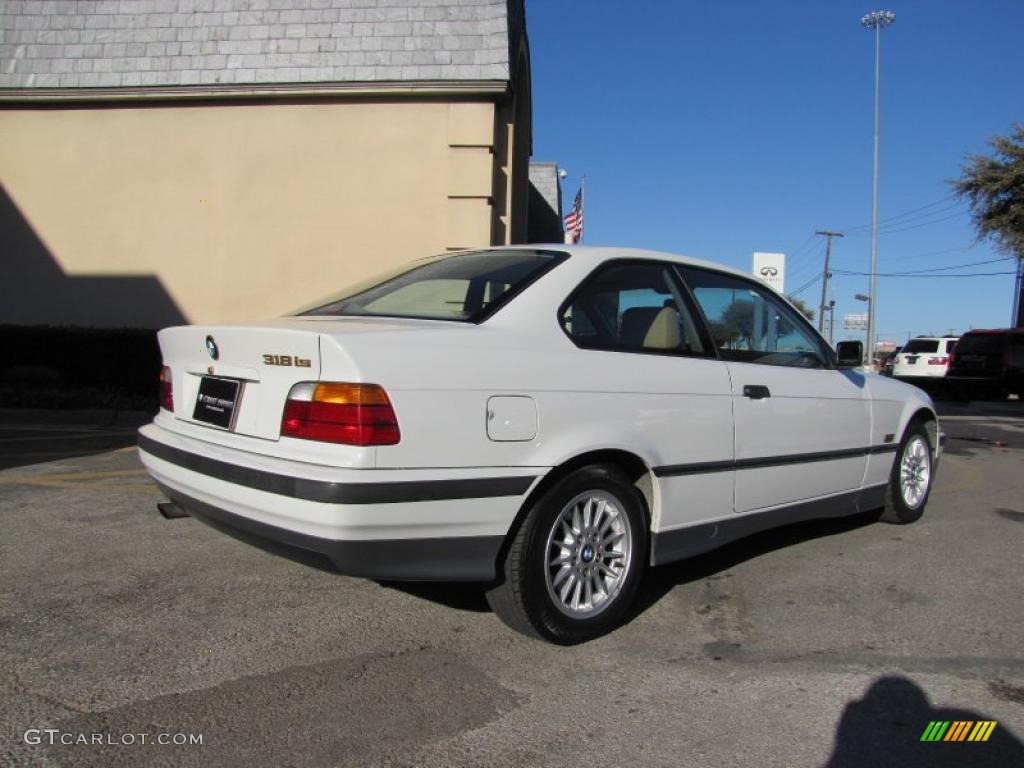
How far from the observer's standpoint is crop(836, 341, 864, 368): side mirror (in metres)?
4.82

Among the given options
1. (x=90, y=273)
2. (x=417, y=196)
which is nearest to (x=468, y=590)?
(x=417, y=196)

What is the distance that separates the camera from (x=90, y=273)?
11539 millimetres

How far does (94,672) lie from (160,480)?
87 cm

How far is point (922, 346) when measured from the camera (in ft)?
81.3

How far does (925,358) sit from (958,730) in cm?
2364

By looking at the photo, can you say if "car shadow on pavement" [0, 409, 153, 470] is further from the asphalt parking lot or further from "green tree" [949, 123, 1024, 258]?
"green tree" [949, 123, 1024, 258]

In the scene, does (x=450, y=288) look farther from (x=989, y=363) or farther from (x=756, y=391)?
(x=989, y=363)

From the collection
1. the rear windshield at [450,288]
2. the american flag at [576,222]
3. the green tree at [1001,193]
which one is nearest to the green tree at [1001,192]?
the green tree at [1001,193]

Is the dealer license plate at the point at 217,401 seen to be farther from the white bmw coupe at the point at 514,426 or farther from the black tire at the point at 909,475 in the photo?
the black tire at the point at 909,475

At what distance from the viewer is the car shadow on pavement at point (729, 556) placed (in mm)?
4035

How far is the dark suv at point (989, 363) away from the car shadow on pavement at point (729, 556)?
16705mm

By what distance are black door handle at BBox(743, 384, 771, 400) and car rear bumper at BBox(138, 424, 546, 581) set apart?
139 centimetres

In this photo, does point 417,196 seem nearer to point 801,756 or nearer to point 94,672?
point 94,672

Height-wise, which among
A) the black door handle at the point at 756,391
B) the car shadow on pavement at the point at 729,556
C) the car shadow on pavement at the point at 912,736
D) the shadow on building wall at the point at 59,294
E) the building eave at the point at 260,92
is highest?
the building eave at the point at 260,92
